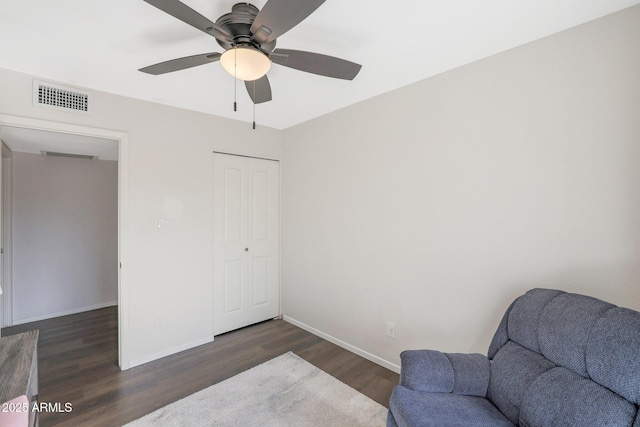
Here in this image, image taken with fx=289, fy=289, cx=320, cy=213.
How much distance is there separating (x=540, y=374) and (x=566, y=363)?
0.12 m

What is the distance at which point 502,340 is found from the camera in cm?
162

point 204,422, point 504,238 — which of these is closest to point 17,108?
point 204,422

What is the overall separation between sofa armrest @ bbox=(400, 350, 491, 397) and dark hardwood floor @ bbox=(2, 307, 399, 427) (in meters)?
0.81

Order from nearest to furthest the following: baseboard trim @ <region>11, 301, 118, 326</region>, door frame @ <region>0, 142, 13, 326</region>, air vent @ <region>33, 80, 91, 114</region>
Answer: air vent @ <region>33, 80, 91, 114</region> → door frame @ <region>0, 142, 13, 326</region> → baseboard trim @ <region>11, 301, 118, 326</region>

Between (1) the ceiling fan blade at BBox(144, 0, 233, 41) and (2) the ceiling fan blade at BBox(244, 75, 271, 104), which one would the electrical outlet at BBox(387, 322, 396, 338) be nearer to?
(2) the ceiling fan blade at BBox(244, 75, 271, 104)

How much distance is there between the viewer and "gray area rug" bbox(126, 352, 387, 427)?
6.36 ft

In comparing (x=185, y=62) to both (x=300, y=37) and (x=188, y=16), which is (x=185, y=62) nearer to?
(x=188, y=16)

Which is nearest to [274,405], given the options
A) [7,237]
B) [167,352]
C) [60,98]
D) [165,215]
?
[167,352]

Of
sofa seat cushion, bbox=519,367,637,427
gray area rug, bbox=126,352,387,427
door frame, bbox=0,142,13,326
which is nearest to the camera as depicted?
sofa seat cushion, bbox=519,367,637,427

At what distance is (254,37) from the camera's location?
4.48ft

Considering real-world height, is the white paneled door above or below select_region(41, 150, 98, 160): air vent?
below

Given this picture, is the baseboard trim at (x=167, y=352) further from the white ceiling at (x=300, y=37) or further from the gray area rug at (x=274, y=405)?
the white ceiling at (x=300, y=37)

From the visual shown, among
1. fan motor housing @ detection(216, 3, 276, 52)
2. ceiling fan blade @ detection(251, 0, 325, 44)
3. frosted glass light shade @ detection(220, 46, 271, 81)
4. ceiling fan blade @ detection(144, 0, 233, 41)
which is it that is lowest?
frosted glass light shade @ detection(220, 46, 271, 81)

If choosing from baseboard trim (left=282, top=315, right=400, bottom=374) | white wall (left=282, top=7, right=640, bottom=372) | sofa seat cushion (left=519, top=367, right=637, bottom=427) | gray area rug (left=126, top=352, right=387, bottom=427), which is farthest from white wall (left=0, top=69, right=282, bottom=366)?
sofa seat cushion (left=519, top=367, right=637, bottom=427)
